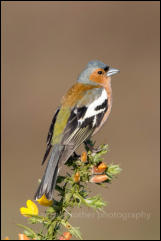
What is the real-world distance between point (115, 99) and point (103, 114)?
10.3m

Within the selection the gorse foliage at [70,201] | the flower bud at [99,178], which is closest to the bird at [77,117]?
the gorse foliage at [70,201]

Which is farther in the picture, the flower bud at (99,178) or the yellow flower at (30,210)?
the flower bud at (99,178)

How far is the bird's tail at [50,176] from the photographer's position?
2.64 metres

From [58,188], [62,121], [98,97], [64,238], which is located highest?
[98,97]

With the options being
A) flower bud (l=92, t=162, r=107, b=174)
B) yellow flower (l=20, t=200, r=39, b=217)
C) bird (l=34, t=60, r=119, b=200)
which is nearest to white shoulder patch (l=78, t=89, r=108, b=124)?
bird (l=34, t=60, r=119, b=200)

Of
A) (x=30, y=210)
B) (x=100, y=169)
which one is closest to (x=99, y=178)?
(x=100, y=169)

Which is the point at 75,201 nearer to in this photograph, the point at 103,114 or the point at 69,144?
the point at 69,144

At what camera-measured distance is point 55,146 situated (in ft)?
13.1

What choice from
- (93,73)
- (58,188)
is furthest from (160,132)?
(58,188)

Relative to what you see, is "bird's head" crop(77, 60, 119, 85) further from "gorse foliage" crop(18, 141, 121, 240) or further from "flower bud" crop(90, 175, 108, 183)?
"flower bud" crop(90, 175, 108, 183)

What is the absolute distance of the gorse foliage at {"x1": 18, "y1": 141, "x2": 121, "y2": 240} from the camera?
1981 millimetres

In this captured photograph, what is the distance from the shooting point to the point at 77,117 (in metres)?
4.33

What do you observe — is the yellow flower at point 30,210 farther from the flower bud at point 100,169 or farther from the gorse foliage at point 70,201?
the flower bud at point 100,169

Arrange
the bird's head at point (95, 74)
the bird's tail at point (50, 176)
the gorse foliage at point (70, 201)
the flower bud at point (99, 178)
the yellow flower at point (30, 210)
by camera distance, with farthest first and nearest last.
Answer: the bird's head at point (95, 74), the bird's tail at point (50, 176), the flower bud at point (99, 178), the yellow flower at point (30, 210), the gorse foliage at point (70, 201)
